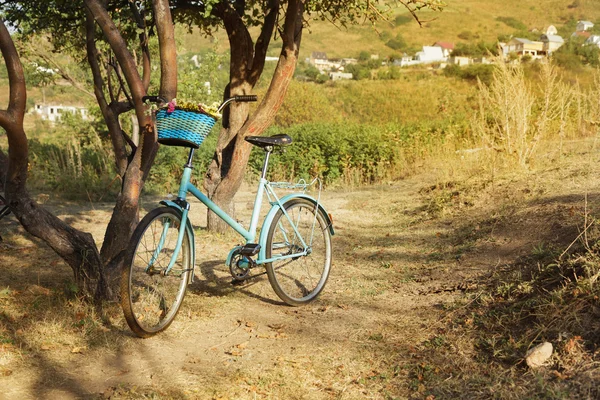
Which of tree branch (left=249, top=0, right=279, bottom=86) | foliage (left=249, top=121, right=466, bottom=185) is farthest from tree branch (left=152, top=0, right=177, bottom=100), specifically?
foliage (left=249, top=121, right=466, bottom=185)

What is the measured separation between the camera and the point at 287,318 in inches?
183

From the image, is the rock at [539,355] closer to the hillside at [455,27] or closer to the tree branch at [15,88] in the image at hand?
the tree branch at [15,88]

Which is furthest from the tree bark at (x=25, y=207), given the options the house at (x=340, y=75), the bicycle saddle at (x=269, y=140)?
the house at (x=340, y=75)

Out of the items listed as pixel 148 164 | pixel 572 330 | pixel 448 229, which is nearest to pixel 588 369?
pixel 572 330

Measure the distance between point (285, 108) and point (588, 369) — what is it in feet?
62.5

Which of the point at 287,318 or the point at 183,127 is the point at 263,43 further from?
the point at 287,318

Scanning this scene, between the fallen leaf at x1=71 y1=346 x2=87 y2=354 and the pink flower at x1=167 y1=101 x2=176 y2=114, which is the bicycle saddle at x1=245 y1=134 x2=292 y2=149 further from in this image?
the fallen leaf at x1=71 y1=346 x2=87 y2=354

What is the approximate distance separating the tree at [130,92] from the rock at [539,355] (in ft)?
8.91

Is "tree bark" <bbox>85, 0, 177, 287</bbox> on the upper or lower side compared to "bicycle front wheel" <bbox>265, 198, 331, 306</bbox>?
upper

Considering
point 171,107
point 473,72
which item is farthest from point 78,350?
point 473,72

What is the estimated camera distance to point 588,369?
322 cm

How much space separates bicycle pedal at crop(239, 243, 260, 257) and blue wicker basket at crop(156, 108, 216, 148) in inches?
36.7

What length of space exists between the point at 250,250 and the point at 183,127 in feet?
3.50

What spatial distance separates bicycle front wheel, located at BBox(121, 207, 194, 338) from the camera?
381 centimetres
